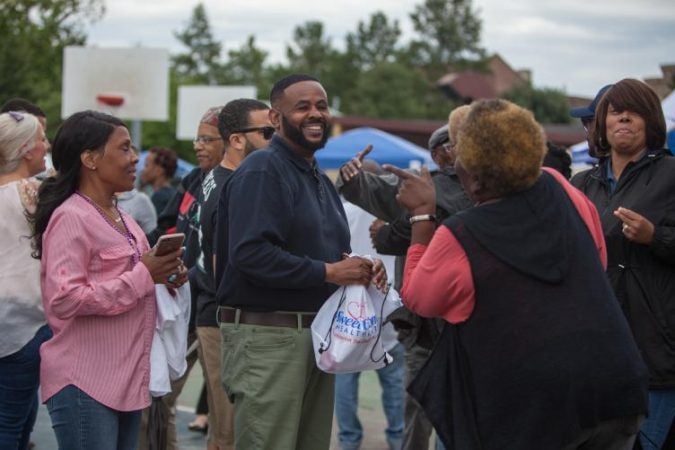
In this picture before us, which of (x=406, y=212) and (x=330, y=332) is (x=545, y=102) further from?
(x=330, y=332)

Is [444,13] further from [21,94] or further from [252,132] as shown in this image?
[252,132]

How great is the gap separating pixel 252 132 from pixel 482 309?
2862 millimetres

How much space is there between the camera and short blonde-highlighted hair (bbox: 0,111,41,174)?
506 cm

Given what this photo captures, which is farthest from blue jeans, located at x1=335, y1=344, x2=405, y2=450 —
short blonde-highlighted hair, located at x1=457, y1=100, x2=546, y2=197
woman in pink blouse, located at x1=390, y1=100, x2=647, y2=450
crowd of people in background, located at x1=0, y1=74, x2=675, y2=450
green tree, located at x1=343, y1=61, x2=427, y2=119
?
green tree, located at x1=343, y1=61, x2=427, y2=119

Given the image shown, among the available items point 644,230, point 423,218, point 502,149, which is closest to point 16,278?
point 423,218

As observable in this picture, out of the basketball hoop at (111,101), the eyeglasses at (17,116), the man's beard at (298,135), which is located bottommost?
the basketball hoop at (111,101)

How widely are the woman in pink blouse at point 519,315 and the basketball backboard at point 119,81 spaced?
10.0 m

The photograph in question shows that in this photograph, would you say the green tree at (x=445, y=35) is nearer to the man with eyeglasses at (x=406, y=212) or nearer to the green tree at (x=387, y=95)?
the green tree at (x=387, y=95)

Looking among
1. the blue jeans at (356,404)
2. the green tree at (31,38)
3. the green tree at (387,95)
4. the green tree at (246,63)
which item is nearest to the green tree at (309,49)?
the green tree at (246,63)

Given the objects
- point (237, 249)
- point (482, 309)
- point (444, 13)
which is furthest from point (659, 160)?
point (444, 13)

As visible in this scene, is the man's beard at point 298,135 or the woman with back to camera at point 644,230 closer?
the woman with back to camera at point 644,230

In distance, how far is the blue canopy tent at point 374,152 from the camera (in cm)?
1578

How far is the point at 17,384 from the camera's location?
196 inches

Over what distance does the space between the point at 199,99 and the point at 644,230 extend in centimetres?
1433
